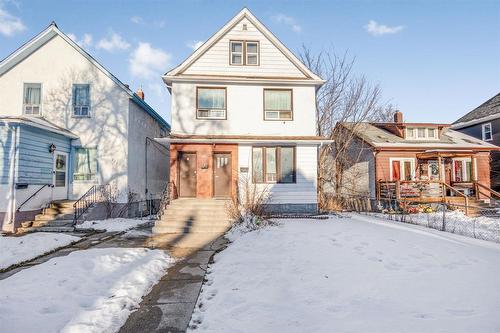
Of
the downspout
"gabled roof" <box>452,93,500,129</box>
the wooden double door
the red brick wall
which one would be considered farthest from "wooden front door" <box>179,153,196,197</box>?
"gabled roof" <box>452,93,500,129</box>

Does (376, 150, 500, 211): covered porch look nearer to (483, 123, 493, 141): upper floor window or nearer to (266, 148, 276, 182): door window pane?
(483, 123, 493, 141): upper floor window

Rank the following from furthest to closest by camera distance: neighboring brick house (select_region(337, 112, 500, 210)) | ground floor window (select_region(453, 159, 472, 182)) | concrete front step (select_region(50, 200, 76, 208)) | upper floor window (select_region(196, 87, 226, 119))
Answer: ground floor window (select_region(453, 159, 472, 182)) → neighboring brick house (select_region(337, 112, 500, 210)) → upper floor window (select_region(196, 87, 226, 119)) → concrete front step (select_region(50, 200, 76, 208))

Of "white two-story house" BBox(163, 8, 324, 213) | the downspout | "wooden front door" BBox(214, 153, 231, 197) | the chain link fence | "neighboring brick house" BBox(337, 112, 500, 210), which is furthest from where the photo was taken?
"neighboring brick house" BBox(337, 112, 500, 210)

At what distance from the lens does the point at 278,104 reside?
50.4ft

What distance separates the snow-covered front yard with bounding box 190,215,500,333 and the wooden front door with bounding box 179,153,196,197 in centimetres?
697

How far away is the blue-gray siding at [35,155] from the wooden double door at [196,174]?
6056 mm

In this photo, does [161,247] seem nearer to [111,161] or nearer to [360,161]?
[111,161]

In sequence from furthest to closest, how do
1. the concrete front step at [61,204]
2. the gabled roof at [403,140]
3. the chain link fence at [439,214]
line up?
the gabled roof at [403,140]
the concrete front step at [61,204]
the chain link fence at [439,214]

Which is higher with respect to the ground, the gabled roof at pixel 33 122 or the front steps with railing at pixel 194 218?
the gabled roof at pixel 33 122

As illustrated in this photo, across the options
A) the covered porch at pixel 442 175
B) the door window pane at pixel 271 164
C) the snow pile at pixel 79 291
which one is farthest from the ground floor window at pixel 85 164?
the covered porch at pixel 442 175

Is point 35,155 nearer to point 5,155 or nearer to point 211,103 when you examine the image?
point 5,155

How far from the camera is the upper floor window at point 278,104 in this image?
1529 cm

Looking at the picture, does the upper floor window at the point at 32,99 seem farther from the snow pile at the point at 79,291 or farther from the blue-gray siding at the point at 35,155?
the snow pile at the point at 79,291

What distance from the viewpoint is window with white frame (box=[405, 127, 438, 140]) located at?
21531 millimetres
